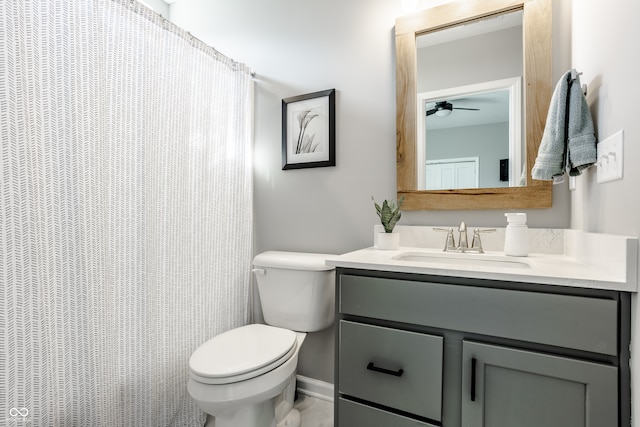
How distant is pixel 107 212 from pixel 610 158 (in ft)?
5.37

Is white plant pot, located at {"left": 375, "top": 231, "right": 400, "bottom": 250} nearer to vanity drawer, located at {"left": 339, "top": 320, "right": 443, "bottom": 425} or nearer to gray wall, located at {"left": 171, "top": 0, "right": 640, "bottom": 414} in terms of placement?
gray wall, located at {"left": 171, "top": 0, "right": 640, "bottom": 414}

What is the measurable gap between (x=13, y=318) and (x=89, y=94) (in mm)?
785

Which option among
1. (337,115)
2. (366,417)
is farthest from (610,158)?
(337,115)

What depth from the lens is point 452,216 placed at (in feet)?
4.69

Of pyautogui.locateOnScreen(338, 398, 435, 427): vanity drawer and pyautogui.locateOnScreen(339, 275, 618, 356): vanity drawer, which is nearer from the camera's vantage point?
pyautogui.locateOnScreen(339, 275, 618, 356): vanity drawer

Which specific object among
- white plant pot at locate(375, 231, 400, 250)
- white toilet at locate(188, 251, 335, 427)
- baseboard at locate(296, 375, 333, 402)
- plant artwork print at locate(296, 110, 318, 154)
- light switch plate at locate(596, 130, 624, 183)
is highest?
plant artwork print at locate(296, 110, 318, 154)

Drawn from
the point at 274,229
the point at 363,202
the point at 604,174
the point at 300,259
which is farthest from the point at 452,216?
the point at 274,229

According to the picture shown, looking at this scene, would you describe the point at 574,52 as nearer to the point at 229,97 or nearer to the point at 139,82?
the point at 229,97

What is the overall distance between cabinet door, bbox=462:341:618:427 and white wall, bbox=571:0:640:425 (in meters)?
0.07

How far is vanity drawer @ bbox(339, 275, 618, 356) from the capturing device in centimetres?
76

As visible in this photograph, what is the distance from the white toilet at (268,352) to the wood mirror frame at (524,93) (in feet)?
2.08

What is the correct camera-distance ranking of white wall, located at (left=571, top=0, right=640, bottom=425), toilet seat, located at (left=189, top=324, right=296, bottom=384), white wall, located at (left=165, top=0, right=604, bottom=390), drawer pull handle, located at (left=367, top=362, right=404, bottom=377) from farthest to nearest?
white wall, located at (left=165, top=0, right=604, bottom=390) → toilet seat, located at (left=189, top=324, right=296, bottom=384) → drawer pull handle, located at (left=367, top=362, right=404, bottom=377) → white wall, located at (left=571, top=0, right=640, bottom=425)

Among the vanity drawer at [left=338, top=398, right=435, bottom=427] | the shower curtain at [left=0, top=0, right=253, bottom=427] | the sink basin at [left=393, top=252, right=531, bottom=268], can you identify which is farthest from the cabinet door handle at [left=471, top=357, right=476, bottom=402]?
the shower curtain at [left=0, top=0, right=253, bottom=427]

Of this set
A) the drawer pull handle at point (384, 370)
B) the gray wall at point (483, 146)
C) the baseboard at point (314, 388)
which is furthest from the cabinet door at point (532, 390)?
the baseboard at point (314, 388)
